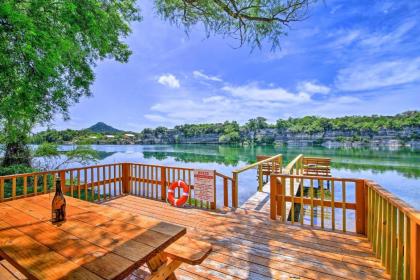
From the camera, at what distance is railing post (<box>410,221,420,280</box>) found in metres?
1.46

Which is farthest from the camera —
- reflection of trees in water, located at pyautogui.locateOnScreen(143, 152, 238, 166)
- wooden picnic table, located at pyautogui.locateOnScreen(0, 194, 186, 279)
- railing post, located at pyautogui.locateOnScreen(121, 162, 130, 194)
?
reflection of trees in water, located at pyautogui.locateOnScreen(143, 152, 238, 166)

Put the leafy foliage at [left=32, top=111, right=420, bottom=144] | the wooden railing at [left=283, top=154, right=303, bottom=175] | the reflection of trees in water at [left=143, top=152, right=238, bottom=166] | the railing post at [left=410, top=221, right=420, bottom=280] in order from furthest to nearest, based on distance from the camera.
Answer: the leafy foliage at [left=32, top=111, right=420, bottom=144], the reflection of trees in water at [left=143, top=152, right=238, bottom=166], the wooden railing at [left=283, top=154, right=303, bottom=175], the railing post at [left=410, top=221, right=420, bottom=280]

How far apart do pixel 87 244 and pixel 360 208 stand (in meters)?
3.46

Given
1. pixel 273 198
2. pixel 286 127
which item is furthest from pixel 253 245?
pixel 286 127

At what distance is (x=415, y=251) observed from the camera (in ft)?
4.86

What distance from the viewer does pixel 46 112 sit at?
610 centimetres

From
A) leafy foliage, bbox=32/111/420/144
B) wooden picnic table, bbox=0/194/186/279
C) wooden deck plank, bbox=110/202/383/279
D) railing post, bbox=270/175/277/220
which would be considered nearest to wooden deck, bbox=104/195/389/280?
wooden deck plank, bbox=110/202/383/279

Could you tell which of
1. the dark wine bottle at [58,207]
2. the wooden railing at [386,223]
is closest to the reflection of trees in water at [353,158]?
the wooden railing at [386,223]

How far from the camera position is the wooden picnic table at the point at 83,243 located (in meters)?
1.05

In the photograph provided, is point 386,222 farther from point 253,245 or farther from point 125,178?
point 125,178

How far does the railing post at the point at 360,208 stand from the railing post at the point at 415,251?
5.45ft

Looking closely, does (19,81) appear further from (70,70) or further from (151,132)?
(151,132)

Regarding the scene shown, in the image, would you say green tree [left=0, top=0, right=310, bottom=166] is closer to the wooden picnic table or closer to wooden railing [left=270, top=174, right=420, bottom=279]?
wooden railing [left=270, top=174, right=420, bottom=279]

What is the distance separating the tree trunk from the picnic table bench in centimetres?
791
